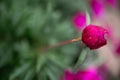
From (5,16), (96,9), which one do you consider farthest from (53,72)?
(96,9)

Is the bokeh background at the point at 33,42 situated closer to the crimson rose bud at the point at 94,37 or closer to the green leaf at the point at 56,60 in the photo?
the green leaf at the point at 56,60

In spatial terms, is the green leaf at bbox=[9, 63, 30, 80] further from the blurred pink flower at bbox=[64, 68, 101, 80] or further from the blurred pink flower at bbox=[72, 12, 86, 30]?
the blurred pink flower at bbox=[72, 12, 86, 30]

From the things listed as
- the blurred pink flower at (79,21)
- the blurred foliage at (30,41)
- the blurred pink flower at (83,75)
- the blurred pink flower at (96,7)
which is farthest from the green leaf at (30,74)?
the blurred pink flower at (96,7)

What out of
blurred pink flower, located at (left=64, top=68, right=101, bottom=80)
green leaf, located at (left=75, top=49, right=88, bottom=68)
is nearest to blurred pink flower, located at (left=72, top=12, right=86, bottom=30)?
blurred pink flower, located at (left=64, top=68, right=101, bottom=80)

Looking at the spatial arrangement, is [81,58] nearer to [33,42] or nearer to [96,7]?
[33,42]

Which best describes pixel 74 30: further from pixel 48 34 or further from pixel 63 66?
pixel 63 66

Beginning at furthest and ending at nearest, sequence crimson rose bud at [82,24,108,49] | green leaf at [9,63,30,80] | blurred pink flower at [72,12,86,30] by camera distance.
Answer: blurred pink flower at [72,12,86,30], green leaf at [9,63,30,80], crimson rose bud at [82,24,108,49]
